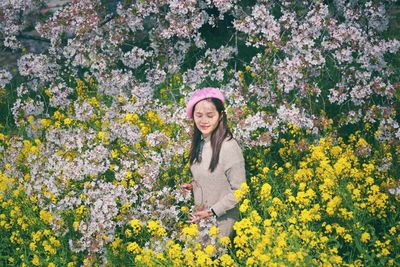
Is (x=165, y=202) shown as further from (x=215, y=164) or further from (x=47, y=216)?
(x=47, y=216)

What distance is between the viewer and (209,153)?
5.19 metres

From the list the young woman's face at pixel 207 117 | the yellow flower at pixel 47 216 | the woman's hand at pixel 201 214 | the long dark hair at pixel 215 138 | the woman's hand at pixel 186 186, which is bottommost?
the woman's hand at pixel 201 214

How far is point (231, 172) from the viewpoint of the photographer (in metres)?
5.06

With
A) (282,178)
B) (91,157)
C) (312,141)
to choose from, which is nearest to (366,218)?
(282,178)

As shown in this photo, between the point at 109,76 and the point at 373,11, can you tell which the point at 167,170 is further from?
the point at 373,11

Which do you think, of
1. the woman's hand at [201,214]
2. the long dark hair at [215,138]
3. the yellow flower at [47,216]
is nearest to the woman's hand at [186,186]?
the long dark hair at [215,138]

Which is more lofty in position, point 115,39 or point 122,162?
point 115,39

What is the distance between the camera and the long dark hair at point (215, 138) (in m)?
5.09

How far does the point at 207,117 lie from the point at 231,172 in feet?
1.88

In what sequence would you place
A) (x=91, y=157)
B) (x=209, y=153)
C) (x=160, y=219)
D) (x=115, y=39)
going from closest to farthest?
1. (x=209, y=153)
2. (x=160, y=219)
3. (x=91, y=157)
4. (x=115, y=39)

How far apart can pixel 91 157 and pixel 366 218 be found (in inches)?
120

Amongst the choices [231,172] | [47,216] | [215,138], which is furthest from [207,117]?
[47,216]

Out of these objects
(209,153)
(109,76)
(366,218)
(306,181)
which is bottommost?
(366,218)

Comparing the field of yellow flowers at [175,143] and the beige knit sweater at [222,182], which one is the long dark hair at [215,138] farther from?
the field of yellow flowers at [175,143]
